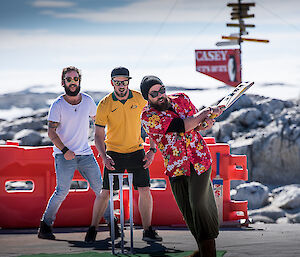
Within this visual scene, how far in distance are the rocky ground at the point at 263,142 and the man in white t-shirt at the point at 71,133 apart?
10265 mm

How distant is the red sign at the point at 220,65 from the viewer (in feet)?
110

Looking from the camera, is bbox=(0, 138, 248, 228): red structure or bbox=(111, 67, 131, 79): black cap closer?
bbox=(111, 67, 131, 79): black cap

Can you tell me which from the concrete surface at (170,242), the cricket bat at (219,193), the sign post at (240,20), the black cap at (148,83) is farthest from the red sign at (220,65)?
the black cap at (148,83)

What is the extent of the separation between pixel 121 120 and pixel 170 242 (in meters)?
1.47

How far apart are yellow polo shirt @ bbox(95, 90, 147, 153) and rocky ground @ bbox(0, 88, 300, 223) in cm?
1039

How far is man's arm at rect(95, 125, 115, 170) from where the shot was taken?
23.4ft

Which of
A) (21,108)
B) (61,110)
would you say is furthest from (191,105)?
(21,108)

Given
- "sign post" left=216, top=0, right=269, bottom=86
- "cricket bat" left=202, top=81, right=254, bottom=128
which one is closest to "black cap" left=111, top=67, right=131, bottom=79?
"cricket bat" left=202, top=81, right=254, bottom=128

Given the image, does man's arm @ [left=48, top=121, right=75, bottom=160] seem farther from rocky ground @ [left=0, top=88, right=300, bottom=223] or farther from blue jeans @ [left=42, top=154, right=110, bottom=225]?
rocky ground @ [left=0, top=88, right=300, bottom=223]

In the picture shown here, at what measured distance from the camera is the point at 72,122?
7.50 metres

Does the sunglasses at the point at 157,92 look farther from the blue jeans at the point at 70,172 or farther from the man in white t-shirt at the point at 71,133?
the blue jeans at the point at 70,172

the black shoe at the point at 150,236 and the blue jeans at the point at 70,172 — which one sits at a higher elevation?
the blue jeans at the point at 70,172

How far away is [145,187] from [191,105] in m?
2.00

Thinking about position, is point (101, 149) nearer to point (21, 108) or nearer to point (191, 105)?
point (191, 105)
